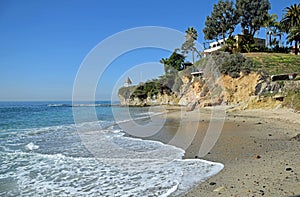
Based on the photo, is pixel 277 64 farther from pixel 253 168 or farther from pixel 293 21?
pixel 253 168

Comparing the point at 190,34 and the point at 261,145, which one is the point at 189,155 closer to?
the point at 261,145

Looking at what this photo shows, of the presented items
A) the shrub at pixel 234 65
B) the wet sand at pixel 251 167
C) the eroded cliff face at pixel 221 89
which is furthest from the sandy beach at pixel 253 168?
the shrub at pixel 234 65

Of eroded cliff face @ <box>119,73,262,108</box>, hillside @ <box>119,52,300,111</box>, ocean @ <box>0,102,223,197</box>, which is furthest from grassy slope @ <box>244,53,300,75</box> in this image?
ocean @ <box>0,102,223,197</box>

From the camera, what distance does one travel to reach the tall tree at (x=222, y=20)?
43800 millimetres

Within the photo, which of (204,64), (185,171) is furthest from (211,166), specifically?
(204,64)

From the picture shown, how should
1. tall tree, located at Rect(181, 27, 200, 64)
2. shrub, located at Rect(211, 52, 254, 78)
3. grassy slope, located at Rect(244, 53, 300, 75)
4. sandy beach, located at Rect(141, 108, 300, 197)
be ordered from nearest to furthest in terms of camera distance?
sandy beach, located at Rect(141, 108, 300, 197) → grassy slope, located at Rect(244, 53, 300, 75) → shrub, located at Rect(211, 52, 254, 78) → tall tree, located at Rect(181, 27, 200, 64)

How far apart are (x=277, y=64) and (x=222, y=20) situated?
20129 millimetres

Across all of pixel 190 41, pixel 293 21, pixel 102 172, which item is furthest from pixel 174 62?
pixel 102 172

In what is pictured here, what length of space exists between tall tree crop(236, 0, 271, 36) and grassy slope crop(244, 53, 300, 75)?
Result: 1406 cm

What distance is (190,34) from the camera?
52.6 meters

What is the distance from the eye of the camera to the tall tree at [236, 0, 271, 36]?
41.7 metres

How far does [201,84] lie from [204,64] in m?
4.21

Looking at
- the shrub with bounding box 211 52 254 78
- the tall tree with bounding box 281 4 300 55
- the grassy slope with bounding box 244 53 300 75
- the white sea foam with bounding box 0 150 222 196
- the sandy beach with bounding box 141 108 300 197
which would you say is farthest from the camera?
the tall tree with bounding box 281 4 300 55

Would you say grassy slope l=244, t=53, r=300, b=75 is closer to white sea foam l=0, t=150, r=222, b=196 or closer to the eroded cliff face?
the eroded cliff face
